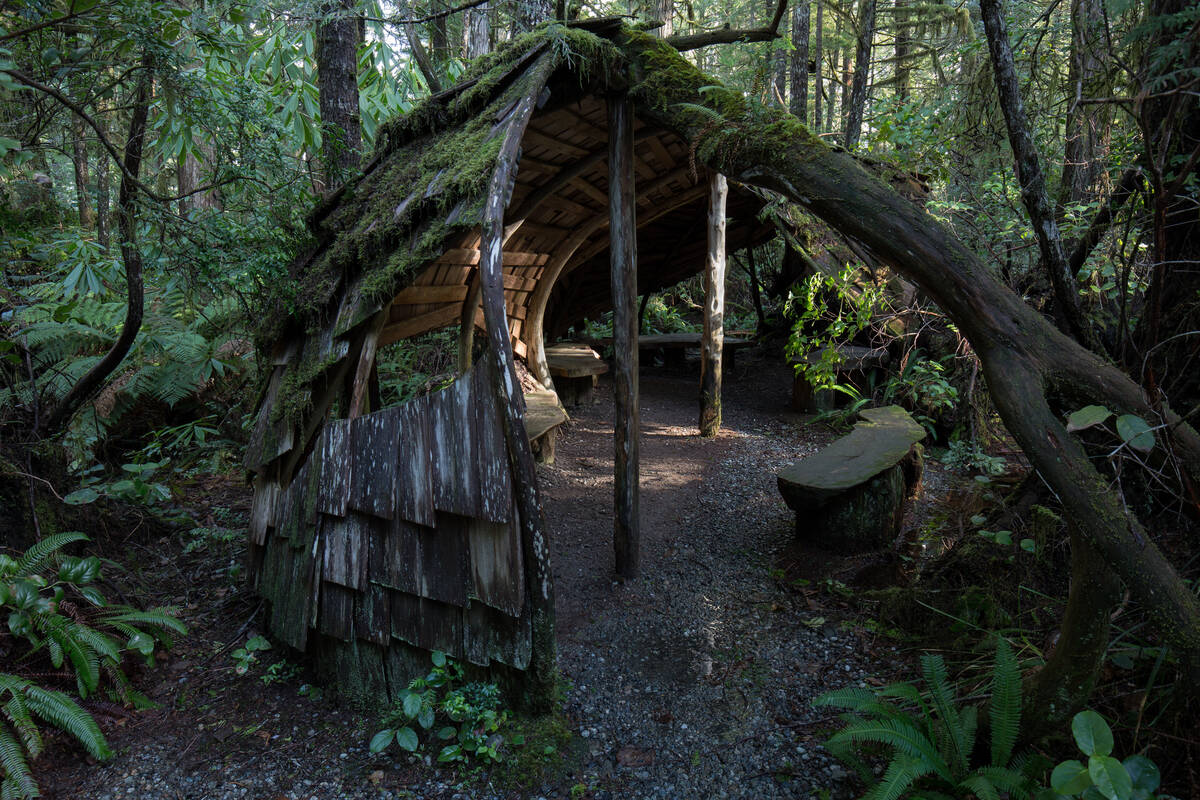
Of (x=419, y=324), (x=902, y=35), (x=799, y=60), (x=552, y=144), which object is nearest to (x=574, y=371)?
(x=419, y=324)

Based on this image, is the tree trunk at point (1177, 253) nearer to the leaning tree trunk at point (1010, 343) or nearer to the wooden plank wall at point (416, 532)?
the leaning tree trunk at point (1010, 343)

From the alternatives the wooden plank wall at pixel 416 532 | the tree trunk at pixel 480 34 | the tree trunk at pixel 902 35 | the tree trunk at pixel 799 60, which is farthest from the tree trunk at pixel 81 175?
the tree trunk at pixel 902 35

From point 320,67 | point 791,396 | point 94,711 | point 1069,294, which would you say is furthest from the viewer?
point 791,396

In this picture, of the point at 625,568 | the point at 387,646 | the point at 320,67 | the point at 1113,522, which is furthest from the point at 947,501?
the point at 320,67

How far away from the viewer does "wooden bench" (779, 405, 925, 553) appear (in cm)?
495

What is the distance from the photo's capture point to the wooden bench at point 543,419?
21.9 feet

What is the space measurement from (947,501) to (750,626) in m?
2.88

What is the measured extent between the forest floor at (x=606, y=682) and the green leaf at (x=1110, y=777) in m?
1.10

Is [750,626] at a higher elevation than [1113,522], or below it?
below

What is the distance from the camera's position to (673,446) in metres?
8.17

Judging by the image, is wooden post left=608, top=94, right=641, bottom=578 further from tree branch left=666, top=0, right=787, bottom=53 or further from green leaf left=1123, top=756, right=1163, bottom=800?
green leaf left=1123, top=756, right=1163, bottom=800

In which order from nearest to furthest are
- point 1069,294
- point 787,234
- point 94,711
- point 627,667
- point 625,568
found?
point 1069,294
point 94,711
point 627,667
point 625,568
point 787,234

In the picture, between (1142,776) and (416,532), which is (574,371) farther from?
(1142,776)

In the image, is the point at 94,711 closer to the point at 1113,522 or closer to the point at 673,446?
the point at 1113,522
